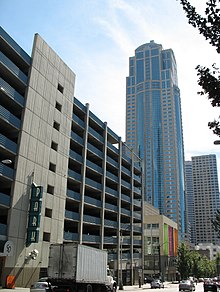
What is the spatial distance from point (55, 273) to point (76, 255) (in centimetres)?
202

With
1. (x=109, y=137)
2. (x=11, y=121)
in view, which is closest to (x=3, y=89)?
(x=11, y=121)

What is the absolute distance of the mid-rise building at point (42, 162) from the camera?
118ft

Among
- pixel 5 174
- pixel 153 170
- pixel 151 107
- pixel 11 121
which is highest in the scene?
pixel 151 107

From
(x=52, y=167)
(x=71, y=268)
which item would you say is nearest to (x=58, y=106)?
(x=52, y=167)

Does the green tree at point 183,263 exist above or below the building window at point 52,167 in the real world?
below

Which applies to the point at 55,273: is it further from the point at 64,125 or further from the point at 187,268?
the point at 187,268

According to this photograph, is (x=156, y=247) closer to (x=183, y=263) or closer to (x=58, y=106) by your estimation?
(x=183, y=263)

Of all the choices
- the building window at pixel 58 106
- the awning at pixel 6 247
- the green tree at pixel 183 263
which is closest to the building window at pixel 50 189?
the awning at pixel 6 247

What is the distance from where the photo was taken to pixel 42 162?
41.2 meters

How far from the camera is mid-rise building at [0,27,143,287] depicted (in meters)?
36.0

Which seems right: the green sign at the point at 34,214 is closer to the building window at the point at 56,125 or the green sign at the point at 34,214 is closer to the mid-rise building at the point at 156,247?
the building window at the point at 56,125

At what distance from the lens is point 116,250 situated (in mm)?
60250

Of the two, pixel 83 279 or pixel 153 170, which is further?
pixel 153 170

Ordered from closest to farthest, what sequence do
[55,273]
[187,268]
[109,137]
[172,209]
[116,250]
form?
[55,273]
[116,250]
[109,137]
[187,268]
[172,209]
